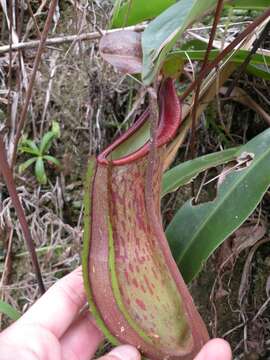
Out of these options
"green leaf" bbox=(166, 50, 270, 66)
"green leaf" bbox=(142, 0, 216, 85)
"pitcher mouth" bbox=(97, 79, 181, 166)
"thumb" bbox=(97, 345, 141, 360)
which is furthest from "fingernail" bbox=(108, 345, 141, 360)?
"green leaf" bbox=(166, 50, 270, 66)

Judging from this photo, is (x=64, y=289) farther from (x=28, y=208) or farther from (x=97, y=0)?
(x=97, y=0)

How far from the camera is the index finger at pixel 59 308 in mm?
872

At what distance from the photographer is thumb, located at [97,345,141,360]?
0.72 meters

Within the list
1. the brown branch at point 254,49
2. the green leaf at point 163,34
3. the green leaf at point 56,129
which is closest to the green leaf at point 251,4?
the brown branch at point 254,49

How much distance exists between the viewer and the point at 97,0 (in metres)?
1.21

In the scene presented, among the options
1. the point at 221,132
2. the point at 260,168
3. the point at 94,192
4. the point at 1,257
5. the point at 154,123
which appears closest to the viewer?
the point at 154,123

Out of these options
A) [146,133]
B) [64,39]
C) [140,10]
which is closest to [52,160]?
[64,39]

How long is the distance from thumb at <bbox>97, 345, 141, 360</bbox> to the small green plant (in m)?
0.61

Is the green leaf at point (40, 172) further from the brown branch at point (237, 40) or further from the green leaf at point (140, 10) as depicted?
the brown branch at point (237, 40)

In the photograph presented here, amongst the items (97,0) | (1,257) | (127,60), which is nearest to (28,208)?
(1,257)

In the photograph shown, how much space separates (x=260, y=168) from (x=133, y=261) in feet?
0.90

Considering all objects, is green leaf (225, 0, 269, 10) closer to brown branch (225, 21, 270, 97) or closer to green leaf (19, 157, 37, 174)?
brown branch (225, 21, 270, 97)

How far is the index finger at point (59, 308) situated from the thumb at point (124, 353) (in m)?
0.18

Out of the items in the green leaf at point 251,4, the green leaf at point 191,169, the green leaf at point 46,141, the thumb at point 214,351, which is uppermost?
the green leaf at point 251,4
